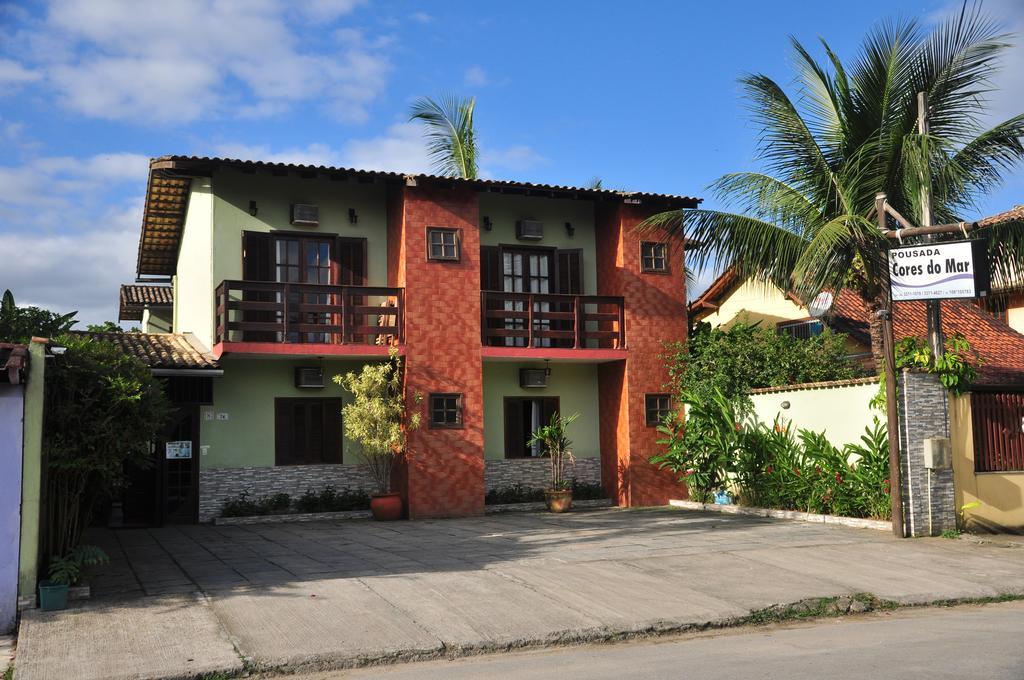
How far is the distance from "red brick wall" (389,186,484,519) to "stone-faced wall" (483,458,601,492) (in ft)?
4.04

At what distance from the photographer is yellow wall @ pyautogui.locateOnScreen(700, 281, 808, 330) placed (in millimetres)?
23203

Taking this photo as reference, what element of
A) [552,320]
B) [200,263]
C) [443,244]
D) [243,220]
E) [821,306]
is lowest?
[552,320]

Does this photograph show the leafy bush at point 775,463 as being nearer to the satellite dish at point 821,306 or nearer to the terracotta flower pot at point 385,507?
the satellite dish at point 821,306

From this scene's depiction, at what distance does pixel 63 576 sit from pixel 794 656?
686 centimetres

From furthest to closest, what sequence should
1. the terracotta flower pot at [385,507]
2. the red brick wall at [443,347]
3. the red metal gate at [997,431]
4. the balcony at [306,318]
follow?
the red brick wall at [443,347]
the terracotta flower pot at [385,507]
the balcony at [306,318]
the red metal gate at [997,431]

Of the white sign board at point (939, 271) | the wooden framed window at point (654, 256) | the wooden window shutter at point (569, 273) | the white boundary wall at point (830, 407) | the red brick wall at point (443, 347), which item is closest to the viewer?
the white sign board at point (939, 271)

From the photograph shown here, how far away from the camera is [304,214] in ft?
60.7

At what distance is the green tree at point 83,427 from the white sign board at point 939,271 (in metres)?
10.2

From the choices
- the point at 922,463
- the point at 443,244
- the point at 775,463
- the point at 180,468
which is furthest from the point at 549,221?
the point at 922,463

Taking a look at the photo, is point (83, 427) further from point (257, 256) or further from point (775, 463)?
point (775, 463)

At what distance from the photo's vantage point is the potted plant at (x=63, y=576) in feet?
29.2

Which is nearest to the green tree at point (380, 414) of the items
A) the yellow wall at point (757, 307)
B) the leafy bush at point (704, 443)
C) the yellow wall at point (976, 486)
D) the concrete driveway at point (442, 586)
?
the concrete driveway at point (442, 586)

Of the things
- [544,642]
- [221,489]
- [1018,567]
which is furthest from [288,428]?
[1018,567]

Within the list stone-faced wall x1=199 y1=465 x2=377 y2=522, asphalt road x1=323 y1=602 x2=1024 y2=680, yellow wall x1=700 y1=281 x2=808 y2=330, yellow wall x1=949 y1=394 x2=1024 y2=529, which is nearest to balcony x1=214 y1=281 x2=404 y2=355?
stone-faced wall x1=199 y1=465 x2=377 y2=522
